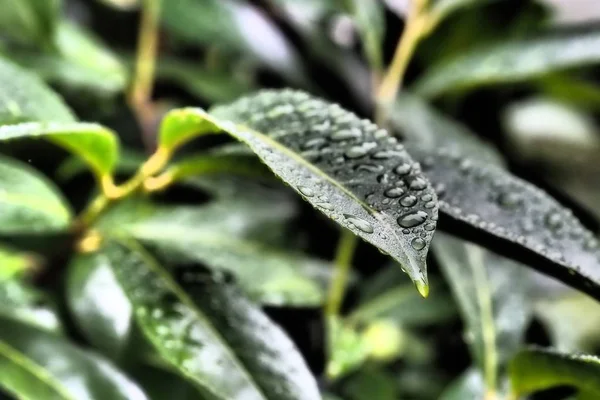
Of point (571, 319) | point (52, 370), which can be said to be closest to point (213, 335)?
point (52, 370)

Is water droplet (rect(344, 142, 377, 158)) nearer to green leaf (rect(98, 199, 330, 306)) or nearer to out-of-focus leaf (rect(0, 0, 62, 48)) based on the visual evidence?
green leaf (rect(98, 199, 330, 306))

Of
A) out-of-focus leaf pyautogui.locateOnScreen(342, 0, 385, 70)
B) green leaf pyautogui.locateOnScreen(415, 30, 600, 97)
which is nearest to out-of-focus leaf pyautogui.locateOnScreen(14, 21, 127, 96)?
out-of-focus leaf pyautogui.locateOnScreen(342, 0, 385, 70)

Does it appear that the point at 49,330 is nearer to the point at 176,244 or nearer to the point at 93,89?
the point at 176,244

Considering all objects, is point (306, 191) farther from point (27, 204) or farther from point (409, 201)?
point (27, 204)

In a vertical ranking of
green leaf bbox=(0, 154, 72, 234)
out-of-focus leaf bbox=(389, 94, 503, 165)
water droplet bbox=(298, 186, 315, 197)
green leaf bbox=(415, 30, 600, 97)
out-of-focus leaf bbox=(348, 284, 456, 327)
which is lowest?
water droplet bbox=(298, 186, 315, 197)

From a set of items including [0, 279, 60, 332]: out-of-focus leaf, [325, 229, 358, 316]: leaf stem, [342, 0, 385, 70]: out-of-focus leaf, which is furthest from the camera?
[342, 0, 385, 70]: out-of-focus leaf

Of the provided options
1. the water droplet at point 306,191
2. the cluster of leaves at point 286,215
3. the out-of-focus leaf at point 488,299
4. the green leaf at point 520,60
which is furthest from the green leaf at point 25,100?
the green leaf at point 520,60

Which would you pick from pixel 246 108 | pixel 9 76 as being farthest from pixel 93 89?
pixel 246 108

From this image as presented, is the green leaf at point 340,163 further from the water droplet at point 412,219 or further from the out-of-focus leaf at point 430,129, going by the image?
the out-of-focus leaf at point 430,129
